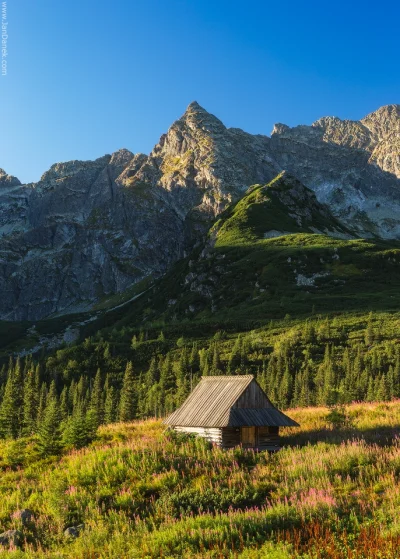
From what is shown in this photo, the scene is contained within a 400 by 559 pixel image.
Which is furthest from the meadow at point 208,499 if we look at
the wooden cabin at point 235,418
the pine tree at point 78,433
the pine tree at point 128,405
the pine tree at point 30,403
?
the pine tree at point 30,403

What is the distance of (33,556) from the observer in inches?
452

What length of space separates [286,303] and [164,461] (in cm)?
15124

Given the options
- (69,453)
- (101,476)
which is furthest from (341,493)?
(69,453)

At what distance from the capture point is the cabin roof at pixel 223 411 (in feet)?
78.6

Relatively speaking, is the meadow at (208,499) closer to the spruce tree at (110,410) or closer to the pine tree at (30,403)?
the spruce tree at (110,410)

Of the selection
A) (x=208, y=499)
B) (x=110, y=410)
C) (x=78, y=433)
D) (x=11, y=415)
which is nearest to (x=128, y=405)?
(x=110, y=410)

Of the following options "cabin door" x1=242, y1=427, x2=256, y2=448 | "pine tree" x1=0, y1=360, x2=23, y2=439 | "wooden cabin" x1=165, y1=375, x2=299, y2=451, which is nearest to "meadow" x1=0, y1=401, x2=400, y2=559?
"wooden cabin" x1=165, y1=375, x2=299, y2=451

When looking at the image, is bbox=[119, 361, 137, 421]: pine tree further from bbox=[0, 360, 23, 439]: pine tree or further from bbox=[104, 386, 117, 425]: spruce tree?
bbox=[0, 360, 23, 439]: pine tree

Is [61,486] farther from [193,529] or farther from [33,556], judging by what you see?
[193,529]

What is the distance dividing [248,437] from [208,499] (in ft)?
35.2

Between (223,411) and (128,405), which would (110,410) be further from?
(223,411)

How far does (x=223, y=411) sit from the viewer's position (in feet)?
80.1

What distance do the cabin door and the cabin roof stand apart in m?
1.02

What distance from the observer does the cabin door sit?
24.6 m
